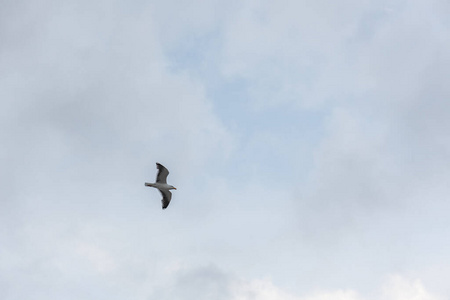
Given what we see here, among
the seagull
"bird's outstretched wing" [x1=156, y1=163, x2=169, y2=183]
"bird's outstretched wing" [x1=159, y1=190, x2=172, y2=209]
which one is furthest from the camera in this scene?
"bird's outstretched wing" [x1=159, y1=190, x2=172, y2=209]

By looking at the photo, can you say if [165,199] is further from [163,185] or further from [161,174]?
[161,174]

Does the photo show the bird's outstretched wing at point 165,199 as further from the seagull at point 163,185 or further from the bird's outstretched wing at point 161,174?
the bird's outstretched wing at point 161,174

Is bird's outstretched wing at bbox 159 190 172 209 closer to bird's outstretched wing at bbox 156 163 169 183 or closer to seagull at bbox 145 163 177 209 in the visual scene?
seagull at bbox 145 163 177 209

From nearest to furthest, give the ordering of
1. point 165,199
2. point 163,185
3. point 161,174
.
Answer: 1. point 161,174
2. point 163,185
3. point 165,199

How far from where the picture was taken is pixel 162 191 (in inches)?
6909

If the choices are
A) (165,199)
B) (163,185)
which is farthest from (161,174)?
(165,199)

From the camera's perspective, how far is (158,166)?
172500mm

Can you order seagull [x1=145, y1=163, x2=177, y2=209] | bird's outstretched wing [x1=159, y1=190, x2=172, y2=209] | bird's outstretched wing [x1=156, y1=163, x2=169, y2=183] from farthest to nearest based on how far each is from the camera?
bird's outstretched wing [x1=159, y1=190, x2=172, y2=209]
seagull [x1=145, y1=163, x2=177, y2=209]
bird's outstretched wing [x1=156, y1=163, x2=169, y2=183]

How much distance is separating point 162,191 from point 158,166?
799 centimetres

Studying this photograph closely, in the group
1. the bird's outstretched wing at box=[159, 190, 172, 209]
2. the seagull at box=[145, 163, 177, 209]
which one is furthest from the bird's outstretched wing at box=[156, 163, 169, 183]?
the bird's outstretched wing at box=[159, 190, 172, 209]

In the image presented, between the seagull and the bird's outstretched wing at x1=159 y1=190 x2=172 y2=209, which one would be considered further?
the bird's outstretched wing at x1=159 y1=190 x2=172 y2=209

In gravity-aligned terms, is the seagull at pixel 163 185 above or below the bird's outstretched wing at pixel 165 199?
above

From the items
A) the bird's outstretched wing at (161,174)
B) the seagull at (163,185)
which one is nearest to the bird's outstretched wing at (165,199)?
the seagull at (163,185)

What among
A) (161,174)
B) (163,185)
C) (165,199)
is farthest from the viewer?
(165,199)
